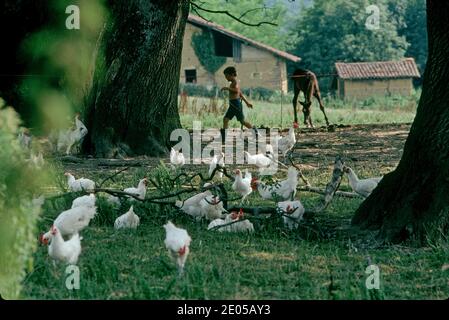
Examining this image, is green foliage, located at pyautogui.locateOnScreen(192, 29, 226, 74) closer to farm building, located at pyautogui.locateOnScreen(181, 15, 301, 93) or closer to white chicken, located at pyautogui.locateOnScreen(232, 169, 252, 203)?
farm building, located at pyautogui.locateOnScreen(181, 15, 301, 93)

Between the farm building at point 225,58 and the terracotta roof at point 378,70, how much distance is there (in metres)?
4.01

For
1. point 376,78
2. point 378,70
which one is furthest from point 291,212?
point 376,78

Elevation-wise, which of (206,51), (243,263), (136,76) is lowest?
(243,263)

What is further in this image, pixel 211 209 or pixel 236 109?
pixel 236 109

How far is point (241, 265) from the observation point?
7766 mm

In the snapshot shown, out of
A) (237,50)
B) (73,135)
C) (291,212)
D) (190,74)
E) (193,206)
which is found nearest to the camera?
(291,212)

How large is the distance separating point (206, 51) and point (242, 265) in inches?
2024

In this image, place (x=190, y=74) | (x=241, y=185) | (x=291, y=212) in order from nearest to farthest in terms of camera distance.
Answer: (x=291, y=212), (x=241, y=185), (x=190, y=74)

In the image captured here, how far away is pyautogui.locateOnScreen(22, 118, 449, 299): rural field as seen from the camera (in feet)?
22.1

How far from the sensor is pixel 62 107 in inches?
411

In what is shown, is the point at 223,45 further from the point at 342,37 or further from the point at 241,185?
the point at 241,185

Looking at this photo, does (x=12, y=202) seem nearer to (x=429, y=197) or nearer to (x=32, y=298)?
(x=32, y=298)
